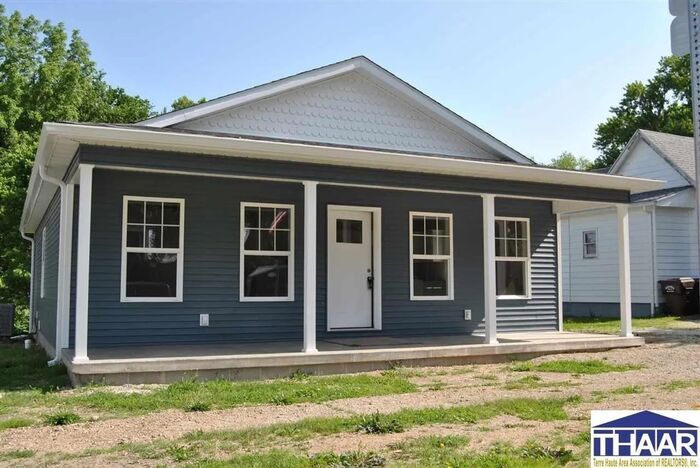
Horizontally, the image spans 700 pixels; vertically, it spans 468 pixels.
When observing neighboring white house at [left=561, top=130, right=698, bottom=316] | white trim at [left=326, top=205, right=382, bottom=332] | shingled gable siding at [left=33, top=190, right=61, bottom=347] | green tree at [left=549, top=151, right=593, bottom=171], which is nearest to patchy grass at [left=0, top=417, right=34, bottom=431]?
shingled gable siding at [left=33, top=190, right=61, bottom=347]

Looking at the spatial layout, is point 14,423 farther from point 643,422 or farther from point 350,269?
point 350,269

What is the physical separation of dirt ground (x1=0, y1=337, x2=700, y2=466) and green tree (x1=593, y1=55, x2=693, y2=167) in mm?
33957

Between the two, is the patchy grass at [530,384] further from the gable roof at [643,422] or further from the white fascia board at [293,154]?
the gable roof at [643,422]

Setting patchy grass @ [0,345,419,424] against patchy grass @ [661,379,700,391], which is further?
patchy grass @ [661,379,700,391]

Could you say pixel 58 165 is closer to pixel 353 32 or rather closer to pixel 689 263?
pixel 353 32

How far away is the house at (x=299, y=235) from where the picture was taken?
789 cm

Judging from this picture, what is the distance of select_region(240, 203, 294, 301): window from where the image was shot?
31.8ft

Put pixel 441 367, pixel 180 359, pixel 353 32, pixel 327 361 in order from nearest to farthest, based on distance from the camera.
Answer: pixel 180 359
pixel 327 361
pixel 441 367
pixel 353 32

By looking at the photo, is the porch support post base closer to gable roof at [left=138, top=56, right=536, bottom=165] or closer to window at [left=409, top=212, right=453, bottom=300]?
gable roof at [left=138, top=56, right=536, bottom=165]

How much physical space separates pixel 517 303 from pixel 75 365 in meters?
7.59

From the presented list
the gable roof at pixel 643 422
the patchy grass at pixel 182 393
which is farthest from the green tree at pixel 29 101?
the gable roof at pixel 643 422

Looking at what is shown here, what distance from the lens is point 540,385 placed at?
7363mm

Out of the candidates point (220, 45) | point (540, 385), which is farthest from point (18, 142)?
point (540, 385)

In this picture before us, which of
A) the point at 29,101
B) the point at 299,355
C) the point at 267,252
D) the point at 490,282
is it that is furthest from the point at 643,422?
the point at 29,101
